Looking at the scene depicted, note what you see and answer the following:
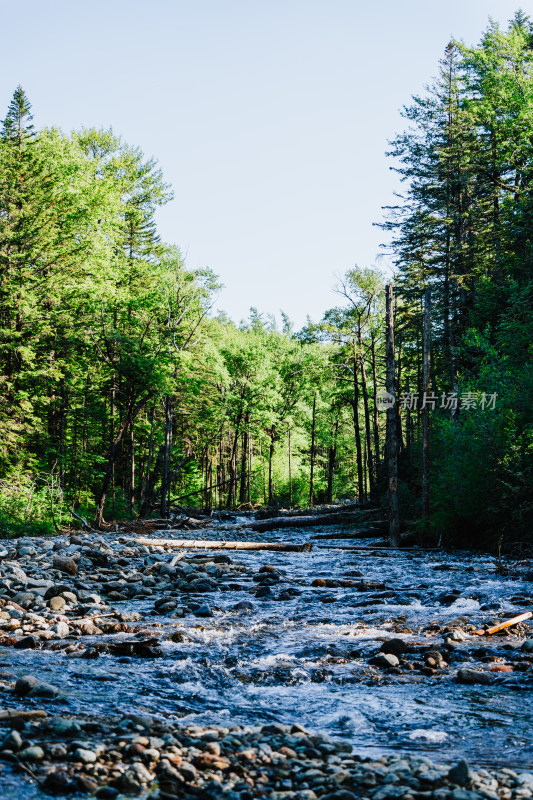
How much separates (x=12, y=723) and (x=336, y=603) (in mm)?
6191

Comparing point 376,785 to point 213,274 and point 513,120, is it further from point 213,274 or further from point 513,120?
point 513,120

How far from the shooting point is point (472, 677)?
5375mm

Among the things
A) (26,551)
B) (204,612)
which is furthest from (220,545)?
(204,612)

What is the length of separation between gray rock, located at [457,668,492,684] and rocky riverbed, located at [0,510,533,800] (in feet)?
0.04

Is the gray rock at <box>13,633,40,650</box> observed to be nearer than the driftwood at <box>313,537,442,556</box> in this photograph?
Yes

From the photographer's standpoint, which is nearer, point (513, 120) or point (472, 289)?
point (513, 120)

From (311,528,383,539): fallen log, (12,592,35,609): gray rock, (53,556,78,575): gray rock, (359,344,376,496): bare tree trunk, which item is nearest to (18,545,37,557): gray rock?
(53,556,78,575): gray rock

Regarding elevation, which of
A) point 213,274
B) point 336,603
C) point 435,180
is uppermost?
point 435,180

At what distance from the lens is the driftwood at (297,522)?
80.2 feet

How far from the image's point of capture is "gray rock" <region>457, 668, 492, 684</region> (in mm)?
5371

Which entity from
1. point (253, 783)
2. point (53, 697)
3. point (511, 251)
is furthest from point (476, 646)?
point (511, 251)

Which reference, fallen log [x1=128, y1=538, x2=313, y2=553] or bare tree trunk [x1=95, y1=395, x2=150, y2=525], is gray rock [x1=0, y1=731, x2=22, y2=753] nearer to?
fallen log [x1=128, y1=538, x2=313, y2=553]

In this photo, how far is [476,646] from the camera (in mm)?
6539

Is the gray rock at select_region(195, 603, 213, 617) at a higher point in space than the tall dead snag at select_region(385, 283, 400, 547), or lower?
lower
